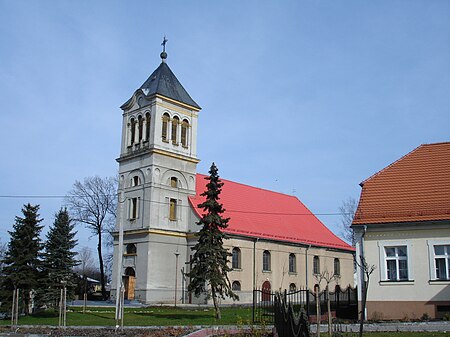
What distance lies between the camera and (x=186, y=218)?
150 feet

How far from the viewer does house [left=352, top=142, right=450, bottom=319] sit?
77.2 ft

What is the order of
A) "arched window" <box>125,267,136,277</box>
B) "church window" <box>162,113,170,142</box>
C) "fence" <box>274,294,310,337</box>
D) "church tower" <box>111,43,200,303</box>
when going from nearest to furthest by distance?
"fence" <box>274,294,310,337</box> → "church tower" <box>111,43,200,303</box> → "arched window" <box>125,267,136,277</box> → "church window" <box>162,113,170,142</box>

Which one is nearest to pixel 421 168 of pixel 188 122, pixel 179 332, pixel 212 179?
pixel 212 179

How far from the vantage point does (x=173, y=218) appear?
147 feet

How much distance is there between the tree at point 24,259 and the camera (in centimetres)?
2769

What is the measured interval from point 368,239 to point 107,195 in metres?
36.9

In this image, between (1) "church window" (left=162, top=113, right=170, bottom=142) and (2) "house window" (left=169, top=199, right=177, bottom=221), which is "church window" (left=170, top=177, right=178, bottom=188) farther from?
(1) "church window" (left=162, top=113, right=170, bottom=142)

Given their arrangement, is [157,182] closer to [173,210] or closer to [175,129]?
[173,210]

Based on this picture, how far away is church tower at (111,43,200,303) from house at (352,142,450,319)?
21.3 metres

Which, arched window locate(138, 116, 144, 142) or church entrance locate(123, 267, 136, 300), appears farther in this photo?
arched window locate(138, 116, 144, 142)

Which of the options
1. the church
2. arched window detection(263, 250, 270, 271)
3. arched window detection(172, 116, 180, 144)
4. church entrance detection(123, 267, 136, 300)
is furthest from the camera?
arched window detection(263, 250, 270, 271)

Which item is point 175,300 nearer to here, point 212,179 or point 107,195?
point 212,179

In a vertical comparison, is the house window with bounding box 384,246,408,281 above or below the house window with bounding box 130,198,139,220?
below

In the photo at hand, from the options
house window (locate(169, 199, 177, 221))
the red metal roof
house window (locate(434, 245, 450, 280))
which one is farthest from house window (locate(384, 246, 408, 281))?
house window (locate(169, 199, 177, 221))
